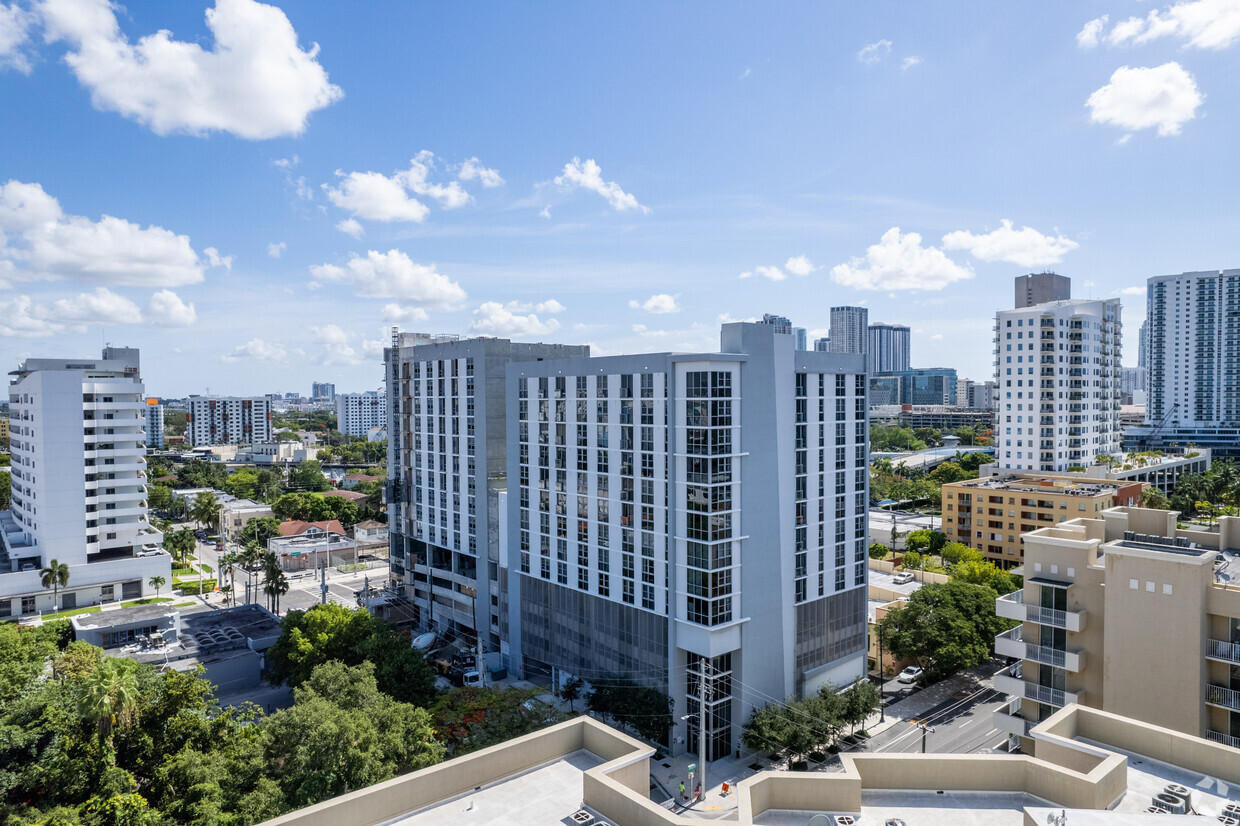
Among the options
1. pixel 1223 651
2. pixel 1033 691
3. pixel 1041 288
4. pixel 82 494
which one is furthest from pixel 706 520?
pixel 1041 288

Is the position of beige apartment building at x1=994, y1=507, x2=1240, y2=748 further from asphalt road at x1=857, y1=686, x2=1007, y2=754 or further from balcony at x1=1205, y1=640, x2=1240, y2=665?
asphalt road at x1=857, y1=686, x2=1007, y2=754

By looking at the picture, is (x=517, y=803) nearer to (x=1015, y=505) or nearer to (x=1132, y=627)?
(x=1132, y=627)

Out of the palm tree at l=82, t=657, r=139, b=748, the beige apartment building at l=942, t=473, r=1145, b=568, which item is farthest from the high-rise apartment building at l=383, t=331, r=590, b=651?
the beige apartment building at l=942, t=473, r=1145, b=568

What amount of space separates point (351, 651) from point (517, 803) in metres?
38.7

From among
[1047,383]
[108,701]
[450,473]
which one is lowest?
[108,701]

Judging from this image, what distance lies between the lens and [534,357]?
228 feet

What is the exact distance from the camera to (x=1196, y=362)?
17362cm

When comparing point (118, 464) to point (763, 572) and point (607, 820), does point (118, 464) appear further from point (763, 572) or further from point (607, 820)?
point (607, 820)

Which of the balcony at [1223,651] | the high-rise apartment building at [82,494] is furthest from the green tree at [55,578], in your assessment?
the balcony at [1223,651]

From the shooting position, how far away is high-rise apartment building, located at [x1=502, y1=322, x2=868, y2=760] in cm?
4625

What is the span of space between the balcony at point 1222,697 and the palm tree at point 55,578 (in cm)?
10131

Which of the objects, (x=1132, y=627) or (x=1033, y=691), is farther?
(x=1033, y=691)

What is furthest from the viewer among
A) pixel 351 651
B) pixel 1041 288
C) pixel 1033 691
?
pixel 1041 288

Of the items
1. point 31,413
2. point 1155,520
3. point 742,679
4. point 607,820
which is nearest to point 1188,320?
point 1155,520
